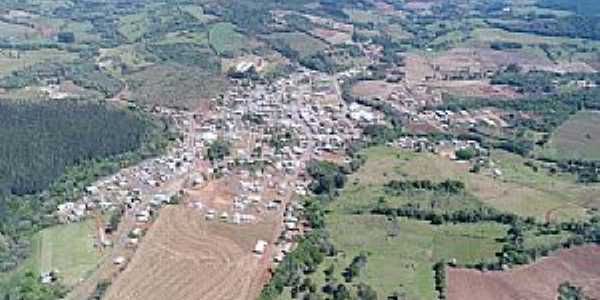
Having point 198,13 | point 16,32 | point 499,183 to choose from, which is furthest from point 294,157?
point 16,32

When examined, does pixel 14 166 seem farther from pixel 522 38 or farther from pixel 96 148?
pixel 522 38

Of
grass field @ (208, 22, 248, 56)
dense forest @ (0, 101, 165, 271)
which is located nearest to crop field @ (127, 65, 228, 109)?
dense forest @ (0, 101, 165, 271)

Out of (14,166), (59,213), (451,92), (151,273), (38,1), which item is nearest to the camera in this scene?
(151,273)

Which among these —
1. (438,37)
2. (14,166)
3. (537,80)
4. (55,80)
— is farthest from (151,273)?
(438,37)

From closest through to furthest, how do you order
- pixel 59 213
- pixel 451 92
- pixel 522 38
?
pixel 59 213
pixel 451 92
pixel 522 38

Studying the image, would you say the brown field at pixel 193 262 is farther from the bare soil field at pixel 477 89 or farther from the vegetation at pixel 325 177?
the bare soil field at pixel 477 89

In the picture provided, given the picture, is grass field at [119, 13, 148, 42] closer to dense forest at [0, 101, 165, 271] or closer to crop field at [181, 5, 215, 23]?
crop field at [181, 5, 215, 23]
